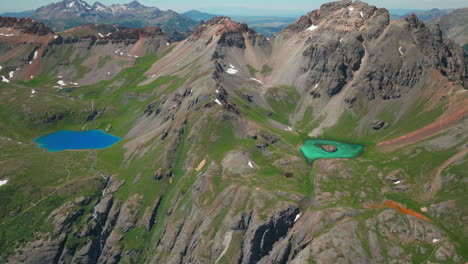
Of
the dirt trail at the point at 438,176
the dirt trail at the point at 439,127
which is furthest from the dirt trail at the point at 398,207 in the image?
the dirt trail at the point at 439,127

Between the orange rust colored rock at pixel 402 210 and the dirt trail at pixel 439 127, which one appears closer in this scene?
the orange rust colored rock at pixel 402 210

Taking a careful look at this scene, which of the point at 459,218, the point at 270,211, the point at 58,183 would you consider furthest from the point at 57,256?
the point at 459,218

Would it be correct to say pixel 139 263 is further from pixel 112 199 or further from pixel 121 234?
pixel 112 199

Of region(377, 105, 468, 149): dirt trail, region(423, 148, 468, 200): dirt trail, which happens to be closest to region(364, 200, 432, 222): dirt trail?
region(423, 148, 468, 200): dirt trail

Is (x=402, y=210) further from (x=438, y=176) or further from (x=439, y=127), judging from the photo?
(x=439, y=127)

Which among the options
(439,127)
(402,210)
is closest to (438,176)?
(402,210)

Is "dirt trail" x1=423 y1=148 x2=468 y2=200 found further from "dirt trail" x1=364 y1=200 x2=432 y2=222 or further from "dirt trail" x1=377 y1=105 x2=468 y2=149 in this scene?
"dirt trail" x1=377 y1=105 x2=468 y2=149

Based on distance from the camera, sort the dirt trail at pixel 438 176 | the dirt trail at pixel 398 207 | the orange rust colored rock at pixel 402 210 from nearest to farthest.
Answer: the orange rust colored rock at pixel 402 210 < the dirt trail at pixel 398 207 < the dirt trail at pixel 438 176

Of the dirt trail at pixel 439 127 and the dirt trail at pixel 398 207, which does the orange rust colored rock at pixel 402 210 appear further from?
the dirt trail at pixel 439 127
